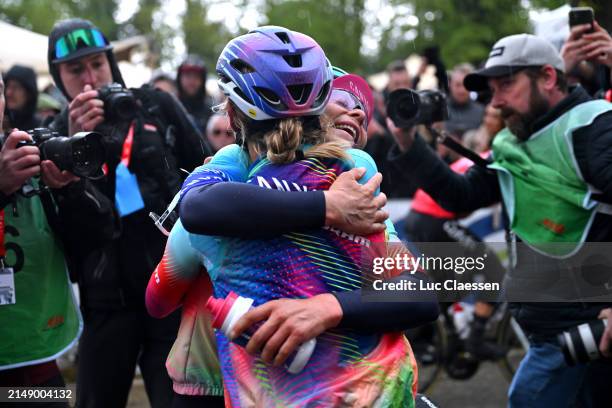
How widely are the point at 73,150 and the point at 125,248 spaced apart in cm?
89

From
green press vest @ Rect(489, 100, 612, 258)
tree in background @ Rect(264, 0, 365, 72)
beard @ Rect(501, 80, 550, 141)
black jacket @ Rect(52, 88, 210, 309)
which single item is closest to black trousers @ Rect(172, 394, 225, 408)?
black jacket @ Rect(52, 88, 210, 309)

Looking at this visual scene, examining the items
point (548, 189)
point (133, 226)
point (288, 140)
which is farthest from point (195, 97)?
point (288, 140)

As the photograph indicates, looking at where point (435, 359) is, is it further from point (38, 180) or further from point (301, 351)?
point (301, 351)

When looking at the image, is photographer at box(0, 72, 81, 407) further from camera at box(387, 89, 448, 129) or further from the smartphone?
the smartphone

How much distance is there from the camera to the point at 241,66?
2.38 metres

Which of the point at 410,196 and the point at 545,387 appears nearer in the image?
the point at 545,387

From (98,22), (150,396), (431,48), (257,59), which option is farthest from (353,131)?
(98,22)

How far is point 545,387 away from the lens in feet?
12.9

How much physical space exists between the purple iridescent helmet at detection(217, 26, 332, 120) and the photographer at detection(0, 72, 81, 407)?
1.21 metres

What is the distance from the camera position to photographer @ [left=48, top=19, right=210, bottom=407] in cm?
394

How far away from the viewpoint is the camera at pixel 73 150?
10.8 feet

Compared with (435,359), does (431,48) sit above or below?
above

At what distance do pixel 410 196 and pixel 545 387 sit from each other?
516 centimetres

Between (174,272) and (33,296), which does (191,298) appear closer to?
(174,272)
